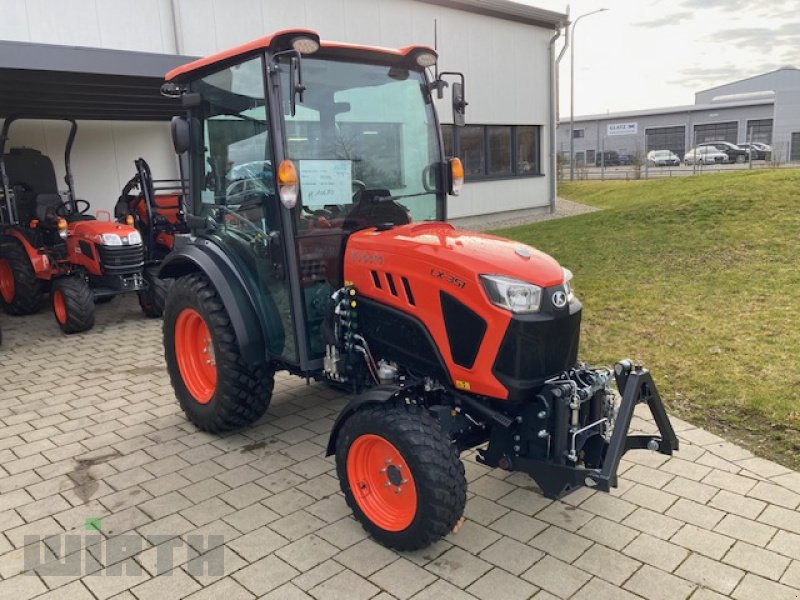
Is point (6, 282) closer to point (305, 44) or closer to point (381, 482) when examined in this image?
point (305, 44)

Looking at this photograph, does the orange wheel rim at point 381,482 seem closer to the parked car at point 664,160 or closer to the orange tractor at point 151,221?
the orange tractor at point 151,221

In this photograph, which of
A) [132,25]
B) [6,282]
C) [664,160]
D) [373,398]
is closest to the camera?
[373,398]

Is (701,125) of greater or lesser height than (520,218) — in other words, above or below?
above

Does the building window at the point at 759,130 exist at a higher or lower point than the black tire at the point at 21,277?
higher

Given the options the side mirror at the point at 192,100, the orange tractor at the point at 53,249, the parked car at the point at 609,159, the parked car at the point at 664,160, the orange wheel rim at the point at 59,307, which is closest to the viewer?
the side mirror at the point at 192,100

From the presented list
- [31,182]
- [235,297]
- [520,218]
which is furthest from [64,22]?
[520,218]

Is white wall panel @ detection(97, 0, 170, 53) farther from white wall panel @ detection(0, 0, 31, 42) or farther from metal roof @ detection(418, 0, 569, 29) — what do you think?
metal roof @ detection(418, 0, 569, 29)

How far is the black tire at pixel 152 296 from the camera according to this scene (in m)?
7.57

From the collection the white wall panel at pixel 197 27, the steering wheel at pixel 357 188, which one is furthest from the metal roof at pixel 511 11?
the steering wheel at pixel 357 188

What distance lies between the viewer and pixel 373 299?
10.9ft

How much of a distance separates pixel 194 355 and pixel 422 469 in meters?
2.32

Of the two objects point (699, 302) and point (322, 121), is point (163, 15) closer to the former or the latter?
point (322, 121)

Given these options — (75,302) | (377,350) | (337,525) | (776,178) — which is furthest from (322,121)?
(776,178)

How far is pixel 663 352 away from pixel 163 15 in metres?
7.43
